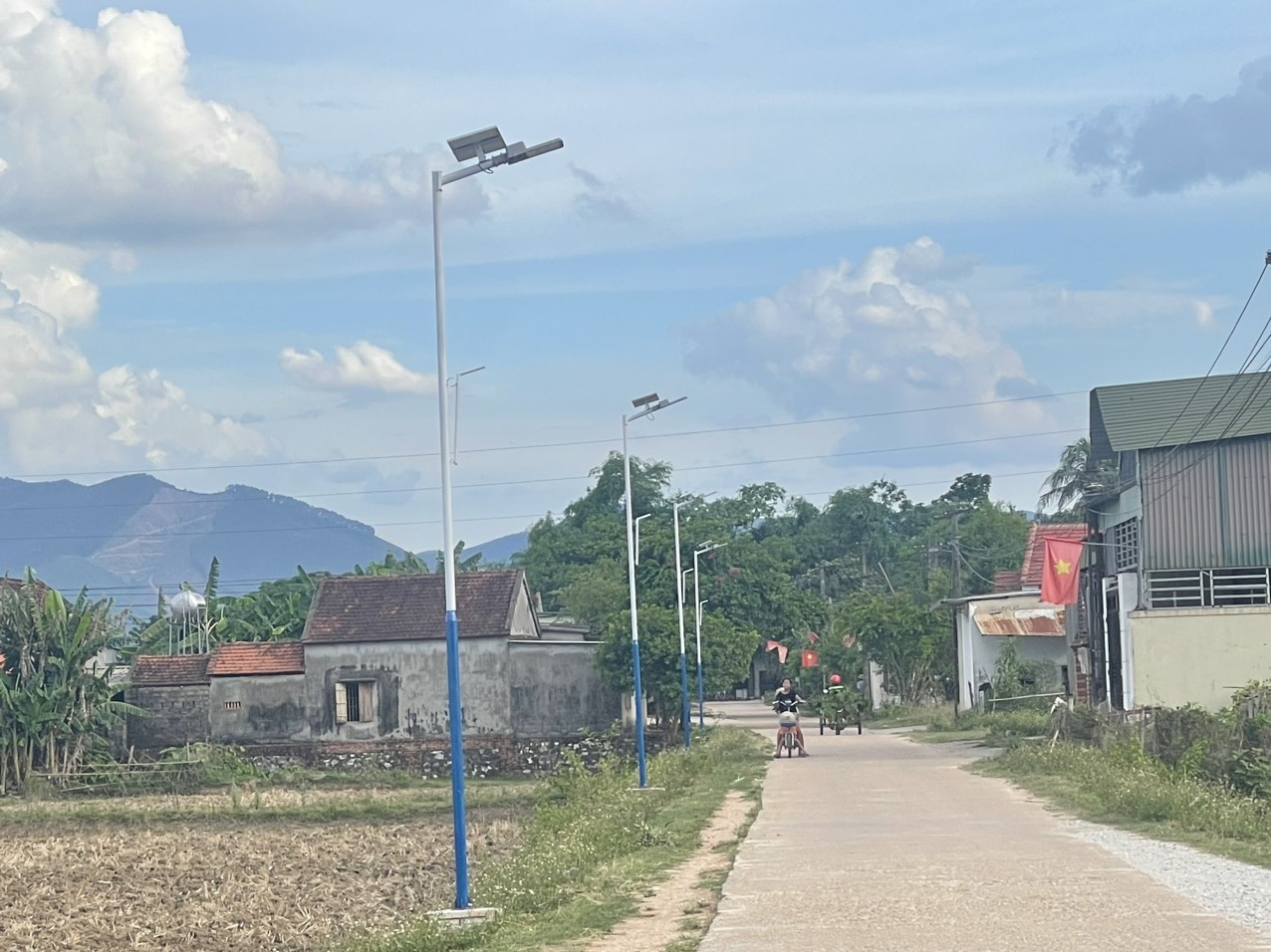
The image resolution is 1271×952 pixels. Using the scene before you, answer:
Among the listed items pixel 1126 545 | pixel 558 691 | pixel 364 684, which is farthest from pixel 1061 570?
pixel 364 684

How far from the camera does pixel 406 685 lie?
45000 millimetres

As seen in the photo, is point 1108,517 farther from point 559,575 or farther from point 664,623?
point 559,575

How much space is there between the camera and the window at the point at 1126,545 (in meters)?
38.2

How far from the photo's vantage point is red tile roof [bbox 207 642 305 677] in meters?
44.7

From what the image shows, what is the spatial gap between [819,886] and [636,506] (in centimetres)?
7623

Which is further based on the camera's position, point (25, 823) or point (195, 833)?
point (25, 823)

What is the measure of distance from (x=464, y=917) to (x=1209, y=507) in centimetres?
2596

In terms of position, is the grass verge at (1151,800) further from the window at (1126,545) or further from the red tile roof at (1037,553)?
the red tile roof at (1037,553)

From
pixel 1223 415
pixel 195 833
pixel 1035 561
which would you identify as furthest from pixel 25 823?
pixel 1035 561

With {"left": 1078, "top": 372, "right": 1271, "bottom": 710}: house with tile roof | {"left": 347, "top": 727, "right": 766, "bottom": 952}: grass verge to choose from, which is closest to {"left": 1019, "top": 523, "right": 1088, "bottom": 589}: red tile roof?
{"left": 1078, "top": 372, "right": 1271, "bottom": 710}: house with tile roof

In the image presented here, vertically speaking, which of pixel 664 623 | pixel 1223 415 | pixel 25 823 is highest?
pixel 1223 415

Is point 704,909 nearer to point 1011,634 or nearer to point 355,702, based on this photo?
point 355,702

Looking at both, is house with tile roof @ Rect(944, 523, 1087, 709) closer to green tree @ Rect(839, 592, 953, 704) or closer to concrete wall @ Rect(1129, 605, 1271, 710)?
green tree @ Rect(839, 592, 953, 704)

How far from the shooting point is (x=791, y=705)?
120 ft
